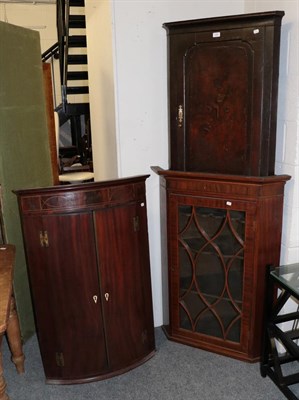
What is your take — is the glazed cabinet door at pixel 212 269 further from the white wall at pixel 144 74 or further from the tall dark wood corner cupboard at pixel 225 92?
the white wall at pixel 144 74

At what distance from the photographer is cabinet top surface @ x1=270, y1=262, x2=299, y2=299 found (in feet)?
6.18

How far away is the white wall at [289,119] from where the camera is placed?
6.41 ft

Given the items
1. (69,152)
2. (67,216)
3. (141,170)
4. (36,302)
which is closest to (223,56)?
(141,170)

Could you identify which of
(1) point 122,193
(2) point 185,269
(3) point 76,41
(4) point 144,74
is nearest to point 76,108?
(3) point 76,41

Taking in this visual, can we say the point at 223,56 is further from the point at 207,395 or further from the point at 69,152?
the point at 69,152

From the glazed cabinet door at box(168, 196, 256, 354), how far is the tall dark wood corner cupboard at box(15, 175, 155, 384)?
241 mm

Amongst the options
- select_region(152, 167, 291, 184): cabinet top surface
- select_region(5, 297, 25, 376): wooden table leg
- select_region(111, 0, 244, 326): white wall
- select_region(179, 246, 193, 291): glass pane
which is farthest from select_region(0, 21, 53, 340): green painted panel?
select_region(179, 246, 193, 291): glass pane

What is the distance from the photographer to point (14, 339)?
223 cm

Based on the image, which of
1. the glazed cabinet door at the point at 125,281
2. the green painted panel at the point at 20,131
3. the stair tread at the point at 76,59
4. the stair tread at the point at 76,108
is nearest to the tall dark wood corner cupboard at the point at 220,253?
the glazed cabinet door at the point at 125,281

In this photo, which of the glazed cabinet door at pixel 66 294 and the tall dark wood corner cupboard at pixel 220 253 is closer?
the glazed cabinet door at pixel 66 294

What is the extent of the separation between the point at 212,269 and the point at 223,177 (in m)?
0.60

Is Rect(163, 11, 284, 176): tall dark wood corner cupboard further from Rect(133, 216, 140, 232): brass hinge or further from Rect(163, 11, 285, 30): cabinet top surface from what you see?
Rect(133, 216, 140, 232): brass hinge

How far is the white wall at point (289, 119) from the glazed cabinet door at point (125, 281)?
812 millimetres

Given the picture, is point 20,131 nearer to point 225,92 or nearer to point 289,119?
point 225,92
